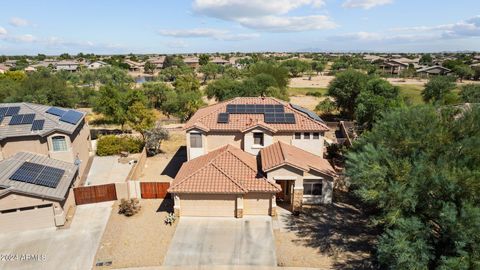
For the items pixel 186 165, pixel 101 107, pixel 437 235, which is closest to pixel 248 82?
pixel 101 107

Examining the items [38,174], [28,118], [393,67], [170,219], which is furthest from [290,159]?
[393,67]

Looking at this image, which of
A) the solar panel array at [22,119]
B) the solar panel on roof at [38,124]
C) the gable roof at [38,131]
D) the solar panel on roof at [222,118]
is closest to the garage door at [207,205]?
the solar panel on roof at [222,118]

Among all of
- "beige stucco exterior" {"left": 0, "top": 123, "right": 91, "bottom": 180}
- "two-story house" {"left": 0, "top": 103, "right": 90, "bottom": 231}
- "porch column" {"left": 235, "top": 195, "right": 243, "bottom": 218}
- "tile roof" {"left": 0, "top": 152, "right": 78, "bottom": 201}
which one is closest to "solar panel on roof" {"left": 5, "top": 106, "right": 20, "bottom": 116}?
"two-story house" {"left": 0, "top": 103, "right": 90, "bottom": 231}

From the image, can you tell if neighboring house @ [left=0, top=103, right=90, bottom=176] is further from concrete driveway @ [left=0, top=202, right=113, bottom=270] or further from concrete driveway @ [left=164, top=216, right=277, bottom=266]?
concrete driveway @ [left=164, top=216, right=277, bottom=266]

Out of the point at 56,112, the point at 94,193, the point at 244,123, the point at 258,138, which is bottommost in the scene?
the point at 94,193

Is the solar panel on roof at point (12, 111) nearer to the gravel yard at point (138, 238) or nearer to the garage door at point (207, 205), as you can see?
the gravel yard at point (138, 238)

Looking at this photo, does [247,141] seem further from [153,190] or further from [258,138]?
Answer: [153,190]
